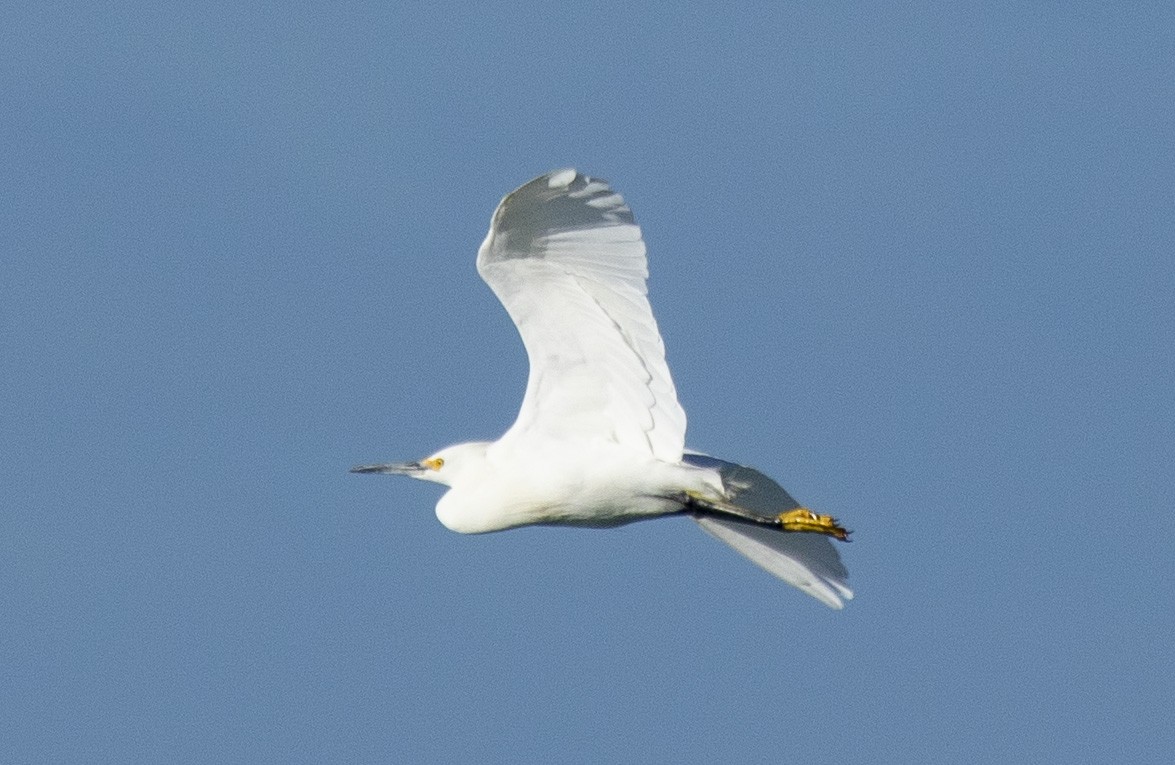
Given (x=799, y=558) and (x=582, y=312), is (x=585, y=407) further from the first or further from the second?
(x=799, y=558)

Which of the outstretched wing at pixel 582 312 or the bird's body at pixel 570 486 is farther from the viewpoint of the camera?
the bird's body at pixel 570 486

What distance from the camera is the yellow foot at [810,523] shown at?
698 inches

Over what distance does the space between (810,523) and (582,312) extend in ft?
9.49

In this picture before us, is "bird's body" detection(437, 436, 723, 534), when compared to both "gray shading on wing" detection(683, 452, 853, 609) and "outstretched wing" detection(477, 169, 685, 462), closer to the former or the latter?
"outstretched wing" detection(477, 169, 685, 462)

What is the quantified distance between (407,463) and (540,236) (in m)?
3.61

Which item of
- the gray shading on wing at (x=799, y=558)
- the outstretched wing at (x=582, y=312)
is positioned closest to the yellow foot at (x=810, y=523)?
the gray shading on wing at (x=799, y=558)

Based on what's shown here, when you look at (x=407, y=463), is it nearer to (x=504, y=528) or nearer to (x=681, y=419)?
(x=504, y=528)

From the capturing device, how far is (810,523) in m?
17.7

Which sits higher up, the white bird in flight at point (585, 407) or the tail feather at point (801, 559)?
the white bird in flight at point (585, 407)

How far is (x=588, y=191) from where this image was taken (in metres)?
15.4

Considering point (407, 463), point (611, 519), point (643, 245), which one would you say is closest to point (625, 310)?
point (643, 245)

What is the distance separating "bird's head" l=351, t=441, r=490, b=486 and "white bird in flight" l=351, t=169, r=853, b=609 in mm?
19

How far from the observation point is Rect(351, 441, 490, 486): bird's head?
17750 millimetres

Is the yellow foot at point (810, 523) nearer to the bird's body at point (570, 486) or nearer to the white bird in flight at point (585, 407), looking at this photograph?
the white bird in flight at point (585, 407)
